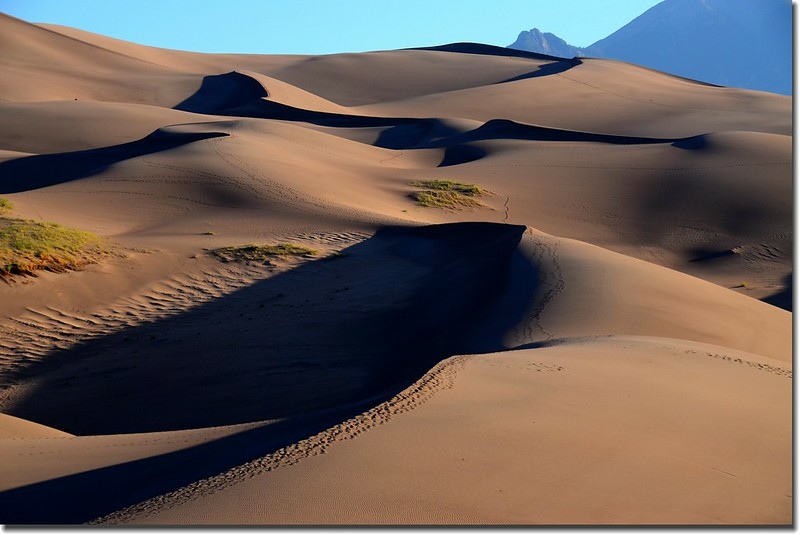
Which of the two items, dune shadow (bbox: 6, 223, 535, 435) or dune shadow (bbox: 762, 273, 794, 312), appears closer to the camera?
dune shadow (bbox: 6, 223, 535, 435)

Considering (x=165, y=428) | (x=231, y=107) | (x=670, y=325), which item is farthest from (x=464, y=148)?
(x=165, y=428)

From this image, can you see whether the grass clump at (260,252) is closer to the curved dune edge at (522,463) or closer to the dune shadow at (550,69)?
the curved dune edge at (522,463)

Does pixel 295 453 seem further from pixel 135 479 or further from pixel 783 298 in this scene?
pixel 783 298

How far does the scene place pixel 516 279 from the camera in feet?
39.7

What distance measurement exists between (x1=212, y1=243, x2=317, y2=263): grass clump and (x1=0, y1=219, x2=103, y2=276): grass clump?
1.76 metres

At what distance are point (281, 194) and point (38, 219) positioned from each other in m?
5.04

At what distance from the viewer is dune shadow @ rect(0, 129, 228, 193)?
2130 centimetres

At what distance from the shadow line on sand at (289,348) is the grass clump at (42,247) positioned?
6.33 feet

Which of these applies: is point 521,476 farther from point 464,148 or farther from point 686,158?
point 464,148

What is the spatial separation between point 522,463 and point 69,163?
1967 centimetres

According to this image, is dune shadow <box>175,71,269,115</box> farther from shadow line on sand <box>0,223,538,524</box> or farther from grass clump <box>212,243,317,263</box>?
shadow line on sand <box>0,223,538,524</box>

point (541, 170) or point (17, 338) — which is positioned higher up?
point (541, 170)

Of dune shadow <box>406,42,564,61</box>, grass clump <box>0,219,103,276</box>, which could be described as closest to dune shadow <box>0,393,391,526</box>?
grass clump <box>0,219,103,276</box>

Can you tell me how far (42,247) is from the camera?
12.8 m
